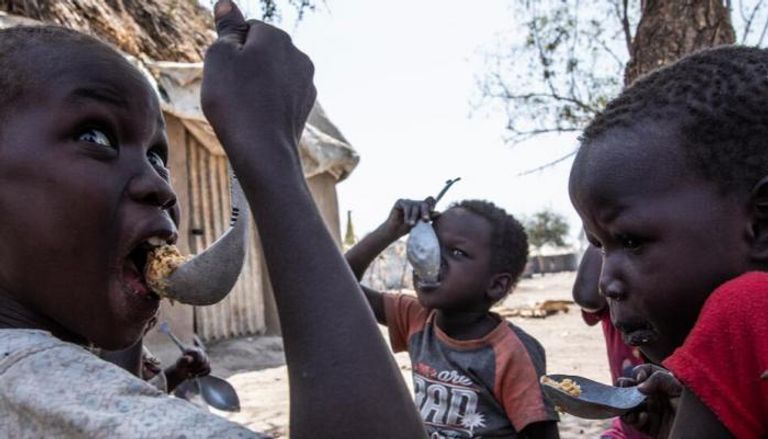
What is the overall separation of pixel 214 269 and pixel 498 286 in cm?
190

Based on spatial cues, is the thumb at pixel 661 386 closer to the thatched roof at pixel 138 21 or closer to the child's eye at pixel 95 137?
the child's eye at pixel 95 137

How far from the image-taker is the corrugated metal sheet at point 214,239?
24.3ft

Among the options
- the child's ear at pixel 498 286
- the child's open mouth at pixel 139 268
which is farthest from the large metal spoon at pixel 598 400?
the child's ear at pixel 498 286

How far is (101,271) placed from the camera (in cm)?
94

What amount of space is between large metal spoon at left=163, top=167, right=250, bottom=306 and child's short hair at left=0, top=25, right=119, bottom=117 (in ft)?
1.05

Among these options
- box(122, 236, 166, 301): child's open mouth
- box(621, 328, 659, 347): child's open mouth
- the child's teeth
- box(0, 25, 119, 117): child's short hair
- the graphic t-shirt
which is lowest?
the graphic t-shirt

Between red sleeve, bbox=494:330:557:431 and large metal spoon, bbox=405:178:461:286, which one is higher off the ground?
large metal spoon, bbox=405:178:461:286

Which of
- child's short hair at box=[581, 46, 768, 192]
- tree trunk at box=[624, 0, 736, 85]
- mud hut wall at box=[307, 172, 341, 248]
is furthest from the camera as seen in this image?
mud hut wall at box=[307, 172, 341, 248]

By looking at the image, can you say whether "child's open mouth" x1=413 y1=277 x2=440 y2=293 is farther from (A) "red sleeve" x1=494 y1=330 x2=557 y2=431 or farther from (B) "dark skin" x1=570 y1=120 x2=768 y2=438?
(B) "dark skin" x1=570 y1=120 x2=768 y2=438

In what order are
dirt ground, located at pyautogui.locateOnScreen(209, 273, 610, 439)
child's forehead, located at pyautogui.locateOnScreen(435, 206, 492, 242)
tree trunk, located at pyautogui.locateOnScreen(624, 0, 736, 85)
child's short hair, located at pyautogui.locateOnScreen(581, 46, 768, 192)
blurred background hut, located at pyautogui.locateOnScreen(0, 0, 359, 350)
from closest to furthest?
child's short hair, located at pyautogui.locateOnScreen(581, 46, 768, 192) < child's forehead, located at pyautogui.locateOnScreen(435, 206, 492, 242) < dirt ground, located at pyautogui.locateOnScreen(209, 273, 610, 439) < tree trunk, located at pyautogui.locateOnScreen(624, 0, 736, 85) < blurred background hut, located at pyautogui.locateOnScreen(0, 0, 359, 350)

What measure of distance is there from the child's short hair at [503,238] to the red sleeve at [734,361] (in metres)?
1.82

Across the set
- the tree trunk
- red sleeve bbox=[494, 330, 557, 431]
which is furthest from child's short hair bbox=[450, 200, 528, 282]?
the tree trunk

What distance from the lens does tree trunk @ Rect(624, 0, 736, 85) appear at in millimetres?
5133

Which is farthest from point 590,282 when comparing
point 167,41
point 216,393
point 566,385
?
point 167,41
